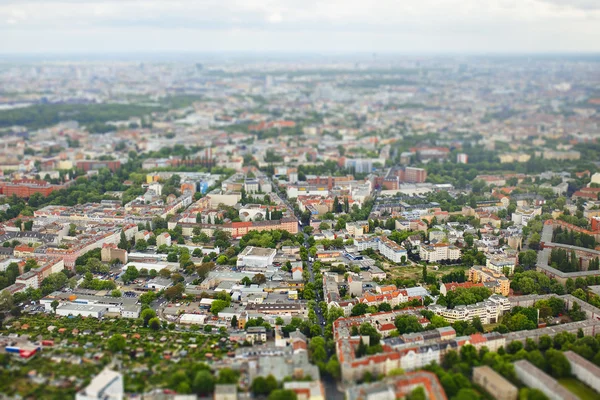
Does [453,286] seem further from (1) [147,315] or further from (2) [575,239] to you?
(1) [147,315]

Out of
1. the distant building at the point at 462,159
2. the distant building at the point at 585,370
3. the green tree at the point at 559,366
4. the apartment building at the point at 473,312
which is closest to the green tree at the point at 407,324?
the apartment building at the point at 473,312

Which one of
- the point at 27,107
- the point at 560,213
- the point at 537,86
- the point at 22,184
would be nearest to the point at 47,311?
the point at 22,184

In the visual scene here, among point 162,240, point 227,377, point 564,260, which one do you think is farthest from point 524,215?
point 227,377

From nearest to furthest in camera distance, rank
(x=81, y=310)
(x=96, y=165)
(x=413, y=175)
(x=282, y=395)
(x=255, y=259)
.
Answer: (x=282, y=395) < (x=81, y=310) < (x=255, y=259) < (x=413, y=175) < (x=96, y=165)

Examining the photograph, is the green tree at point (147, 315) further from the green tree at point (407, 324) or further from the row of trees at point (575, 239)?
the row of trees at point (575, 239)

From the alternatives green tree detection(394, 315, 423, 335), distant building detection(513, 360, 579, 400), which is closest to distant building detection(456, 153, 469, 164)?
green tree detection(394, 315, 423, 335)

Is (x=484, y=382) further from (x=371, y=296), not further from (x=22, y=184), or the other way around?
(x=22, y=184)

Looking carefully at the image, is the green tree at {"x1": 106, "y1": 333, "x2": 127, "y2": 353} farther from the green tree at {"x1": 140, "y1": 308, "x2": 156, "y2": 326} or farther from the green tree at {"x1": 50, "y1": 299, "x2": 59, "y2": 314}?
the green tree at {"x1": 50, "y1": 299, "x2": 59, "y2": 314}
